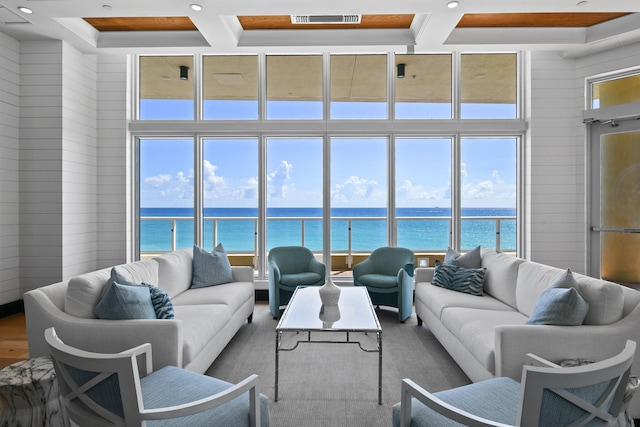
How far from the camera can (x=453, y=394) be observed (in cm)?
178

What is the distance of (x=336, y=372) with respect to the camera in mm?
3004

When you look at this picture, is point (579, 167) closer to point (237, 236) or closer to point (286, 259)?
point (286, 259)

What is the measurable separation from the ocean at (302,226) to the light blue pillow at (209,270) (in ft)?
4.69

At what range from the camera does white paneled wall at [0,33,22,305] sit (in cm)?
459

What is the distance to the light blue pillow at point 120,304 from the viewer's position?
2.35 meters

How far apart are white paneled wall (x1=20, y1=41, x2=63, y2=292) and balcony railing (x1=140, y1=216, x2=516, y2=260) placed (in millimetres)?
1211

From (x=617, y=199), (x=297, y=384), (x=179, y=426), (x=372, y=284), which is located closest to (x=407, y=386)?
(x=179, y=426)

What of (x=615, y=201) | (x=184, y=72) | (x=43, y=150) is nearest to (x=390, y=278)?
(x=615, y=201)

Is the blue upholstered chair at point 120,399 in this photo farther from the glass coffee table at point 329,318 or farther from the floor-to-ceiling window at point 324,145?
the floor-to-ceiling window at point 324,145

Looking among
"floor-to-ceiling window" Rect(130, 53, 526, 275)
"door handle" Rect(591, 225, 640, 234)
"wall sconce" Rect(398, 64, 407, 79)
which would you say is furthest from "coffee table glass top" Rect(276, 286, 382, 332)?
"door handle" Rect(591, 225, 640, 234)

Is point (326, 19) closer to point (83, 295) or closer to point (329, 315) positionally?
point (329, 315)

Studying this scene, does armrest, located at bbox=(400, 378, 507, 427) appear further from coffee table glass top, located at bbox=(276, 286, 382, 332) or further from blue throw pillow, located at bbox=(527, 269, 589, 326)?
blue throw pillow, located at bbox=(527, 269, 589, 326)

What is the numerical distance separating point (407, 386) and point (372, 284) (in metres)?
3.06

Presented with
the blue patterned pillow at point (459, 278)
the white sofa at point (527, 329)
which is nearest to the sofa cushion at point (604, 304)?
the white sofa at point (527, 329)
